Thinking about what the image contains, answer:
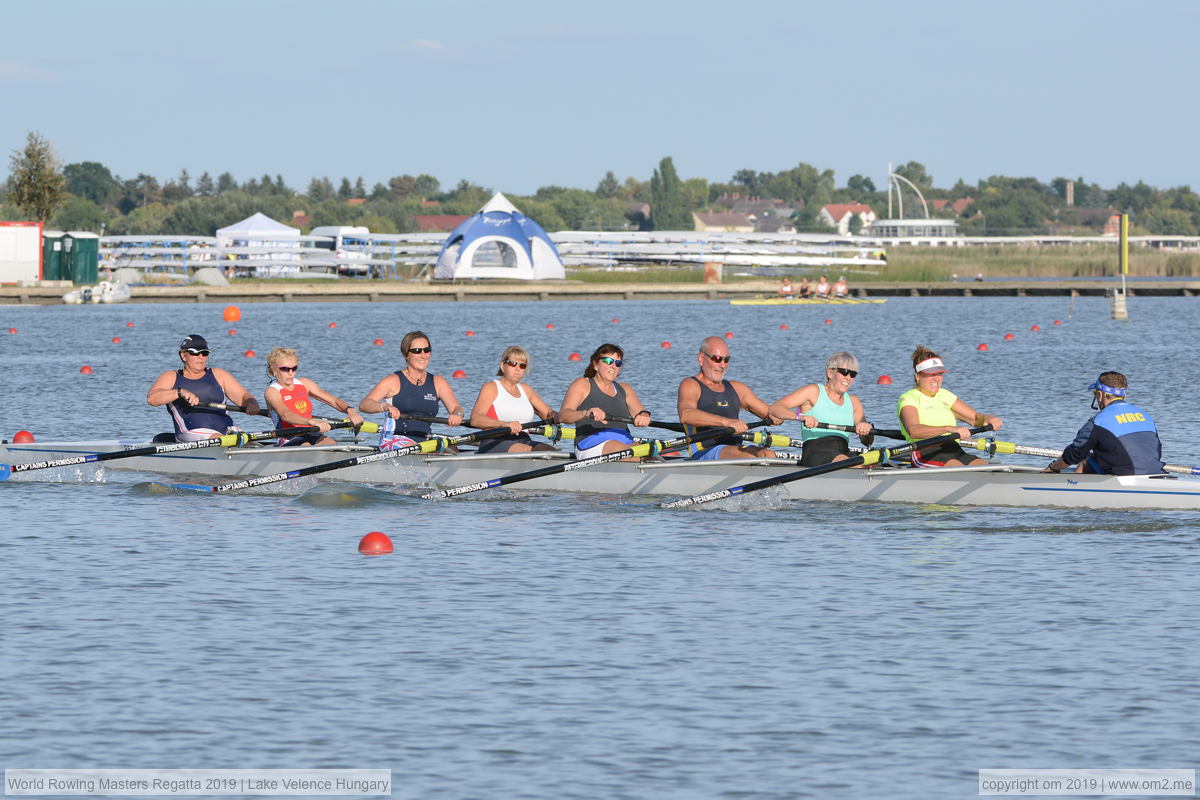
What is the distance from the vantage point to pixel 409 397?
55.9 feet

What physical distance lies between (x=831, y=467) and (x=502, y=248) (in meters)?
63.5

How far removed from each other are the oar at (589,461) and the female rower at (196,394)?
2.72 m

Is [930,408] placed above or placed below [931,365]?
below

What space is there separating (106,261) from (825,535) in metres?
71.4

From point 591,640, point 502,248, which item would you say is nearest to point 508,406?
point 591,640

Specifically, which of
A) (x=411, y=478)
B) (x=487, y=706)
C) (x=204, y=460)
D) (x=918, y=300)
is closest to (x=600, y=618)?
(x=487, y=706)

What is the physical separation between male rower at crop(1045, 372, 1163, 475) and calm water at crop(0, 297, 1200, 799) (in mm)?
451

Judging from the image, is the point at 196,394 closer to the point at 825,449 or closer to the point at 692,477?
the point at 692,477

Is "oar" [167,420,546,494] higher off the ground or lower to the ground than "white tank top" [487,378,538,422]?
Answer: lower

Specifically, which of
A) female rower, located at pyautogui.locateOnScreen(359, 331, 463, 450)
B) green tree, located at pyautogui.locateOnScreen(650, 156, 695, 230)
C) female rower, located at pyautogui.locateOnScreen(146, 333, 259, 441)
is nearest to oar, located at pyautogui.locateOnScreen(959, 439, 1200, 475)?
female rower, located at pyautogui.locateOnScreen(359, 331, 463, 450)

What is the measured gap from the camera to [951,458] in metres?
15.7

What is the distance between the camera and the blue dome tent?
244 feet

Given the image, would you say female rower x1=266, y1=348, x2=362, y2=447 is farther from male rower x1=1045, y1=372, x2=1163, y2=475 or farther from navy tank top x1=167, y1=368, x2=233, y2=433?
male rower x1=1045, y1=372, x2=1163, y2=475

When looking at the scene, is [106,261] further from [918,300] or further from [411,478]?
[411,478]
